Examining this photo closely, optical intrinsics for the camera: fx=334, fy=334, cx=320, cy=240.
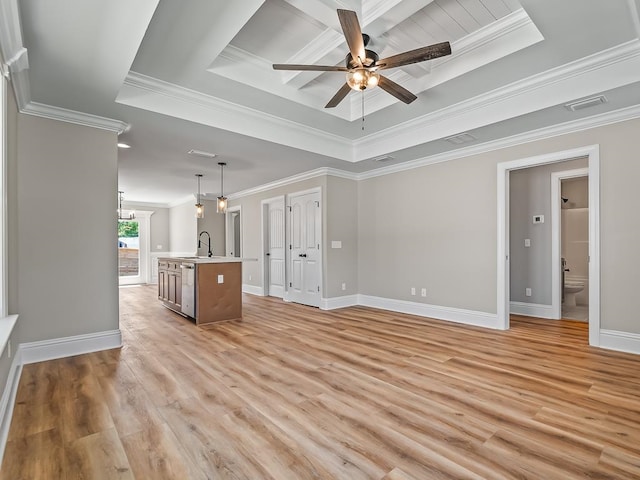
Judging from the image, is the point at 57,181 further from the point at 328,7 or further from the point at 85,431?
the point at 328,7

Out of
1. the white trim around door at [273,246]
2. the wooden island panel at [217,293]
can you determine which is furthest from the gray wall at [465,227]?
the wooden island panel at [217,293]

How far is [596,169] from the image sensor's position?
144 inches

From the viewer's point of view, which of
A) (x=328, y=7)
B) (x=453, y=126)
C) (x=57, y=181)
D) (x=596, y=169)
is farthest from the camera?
(x=453, y=126)

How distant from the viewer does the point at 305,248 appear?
6387mm

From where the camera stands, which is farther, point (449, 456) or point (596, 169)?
point (596, 169)

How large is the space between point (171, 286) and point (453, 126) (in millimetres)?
5007

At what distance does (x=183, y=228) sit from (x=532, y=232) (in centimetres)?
849

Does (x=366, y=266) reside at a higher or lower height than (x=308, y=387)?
higher

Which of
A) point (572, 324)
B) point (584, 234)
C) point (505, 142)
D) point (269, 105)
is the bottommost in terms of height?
point (572, 324)

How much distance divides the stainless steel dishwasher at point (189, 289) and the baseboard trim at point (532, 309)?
16.4 feet

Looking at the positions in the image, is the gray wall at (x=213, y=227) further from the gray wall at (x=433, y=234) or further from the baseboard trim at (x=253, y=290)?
the gray wall at (x=433, y=234)

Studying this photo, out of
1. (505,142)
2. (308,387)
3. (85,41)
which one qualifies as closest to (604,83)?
(505,142)

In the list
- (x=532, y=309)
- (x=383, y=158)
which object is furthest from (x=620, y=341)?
(x=383, y=158)

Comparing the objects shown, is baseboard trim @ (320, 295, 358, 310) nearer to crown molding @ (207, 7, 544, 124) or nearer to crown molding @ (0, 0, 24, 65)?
crown molding @ (207, 7, 544, 124)
